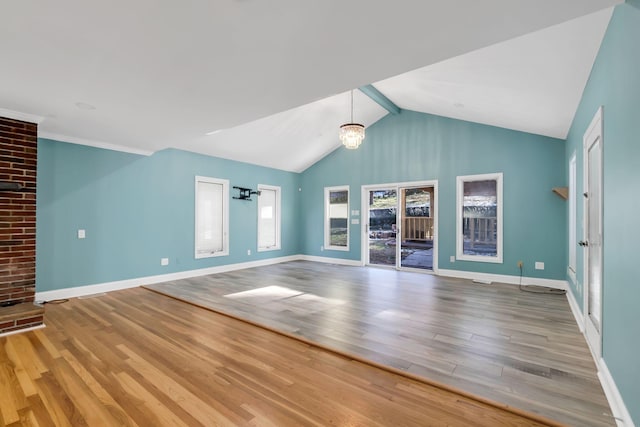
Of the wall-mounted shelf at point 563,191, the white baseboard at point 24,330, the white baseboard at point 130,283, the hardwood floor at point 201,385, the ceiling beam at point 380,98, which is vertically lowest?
the white baseboard at point 24,330

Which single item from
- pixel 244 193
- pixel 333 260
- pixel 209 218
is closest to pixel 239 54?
pixel 209 218

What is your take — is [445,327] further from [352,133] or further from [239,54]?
[352,133]

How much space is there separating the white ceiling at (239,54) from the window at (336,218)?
4.28 meters

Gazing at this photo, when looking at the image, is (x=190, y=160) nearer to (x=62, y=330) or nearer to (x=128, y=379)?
(x=62, y=330)

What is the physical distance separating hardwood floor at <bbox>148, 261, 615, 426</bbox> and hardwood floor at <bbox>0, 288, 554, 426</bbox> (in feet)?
0.89

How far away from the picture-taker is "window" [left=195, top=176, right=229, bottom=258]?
640 cm

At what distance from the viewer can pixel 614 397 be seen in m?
1.90

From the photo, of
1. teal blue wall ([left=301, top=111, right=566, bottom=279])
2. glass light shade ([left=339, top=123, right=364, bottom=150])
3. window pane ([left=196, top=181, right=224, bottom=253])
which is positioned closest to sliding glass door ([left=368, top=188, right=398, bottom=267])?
teal blue wall ([left=301, top=111, right=566, bottom=279])

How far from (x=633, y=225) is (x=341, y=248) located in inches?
258

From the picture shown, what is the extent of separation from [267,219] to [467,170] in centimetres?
499

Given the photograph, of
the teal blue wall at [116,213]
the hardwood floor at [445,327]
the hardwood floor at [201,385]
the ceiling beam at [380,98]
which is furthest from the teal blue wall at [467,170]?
the hardwood floor at [201,385]

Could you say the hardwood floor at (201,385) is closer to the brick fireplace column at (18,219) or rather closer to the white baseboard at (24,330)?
the white baseboard at (24,330)

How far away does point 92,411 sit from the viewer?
187cm

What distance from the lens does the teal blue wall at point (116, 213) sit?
14.5 ft
